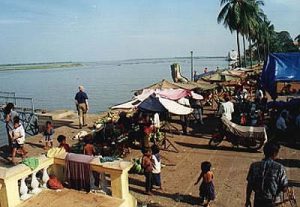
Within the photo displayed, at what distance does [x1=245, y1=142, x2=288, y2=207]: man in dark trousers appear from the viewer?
16.4ft

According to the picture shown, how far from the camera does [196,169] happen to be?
35.1 feet

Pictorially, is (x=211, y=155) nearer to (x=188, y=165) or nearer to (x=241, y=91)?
(x=188, y=165)

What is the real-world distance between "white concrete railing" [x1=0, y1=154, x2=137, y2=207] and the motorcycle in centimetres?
682

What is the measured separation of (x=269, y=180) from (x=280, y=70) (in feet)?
28.6

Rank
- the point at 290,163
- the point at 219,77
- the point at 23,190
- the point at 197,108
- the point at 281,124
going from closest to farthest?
the point at 23,190
the point at 290,163
the point at 281,124
the point at 197,108
the point at 219,77

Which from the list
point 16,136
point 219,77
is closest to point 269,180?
point 16,136

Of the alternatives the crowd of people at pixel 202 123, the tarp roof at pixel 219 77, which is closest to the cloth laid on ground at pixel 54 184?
the crowd of people at pixel 202 123

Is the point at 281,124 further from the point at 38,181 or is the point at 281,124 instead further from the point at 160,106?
the point at 38,181

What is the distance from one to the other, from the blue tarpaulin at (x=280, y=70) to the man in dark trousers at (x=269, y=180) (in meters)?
8.25

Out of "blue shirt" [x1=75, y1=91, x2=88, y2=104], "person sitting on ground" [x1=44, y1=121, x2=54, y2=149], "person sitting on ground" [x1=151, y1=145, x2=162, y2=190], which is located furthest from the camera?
"blue shirt" [x1=75, y1=91, x2=88, y2=104]

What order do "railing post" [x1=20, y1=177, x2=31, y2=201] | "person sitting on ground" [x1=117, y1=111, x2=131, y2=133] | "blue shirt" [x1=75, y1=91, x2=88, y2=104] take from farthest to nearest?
"blue shirt" [x1=75, y1=91, x2=88, y2=104], "person sitting on ground" [x1=117, y1=111, x2=131, y2=133], "railing post" [x1=20, y1=177, x2=31, y2=201]

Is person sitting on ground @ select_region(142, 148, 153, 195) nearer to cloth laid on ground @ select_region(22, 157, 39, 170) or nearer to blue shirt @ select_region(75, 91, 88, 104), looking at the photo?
cloth laid on ground @ select_region(22, 157, 39, 170)

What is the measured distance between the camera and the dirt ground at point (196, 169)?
8625 millimetres

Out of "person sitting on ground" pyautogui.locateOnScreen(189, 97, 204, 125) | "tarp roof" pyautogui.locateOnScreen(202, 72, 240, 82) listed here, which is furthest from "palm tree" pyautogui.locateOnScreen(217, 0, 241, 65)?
"person sitting on ground" pyautogui.locateOnScreen(189, 97, 204, 125)
